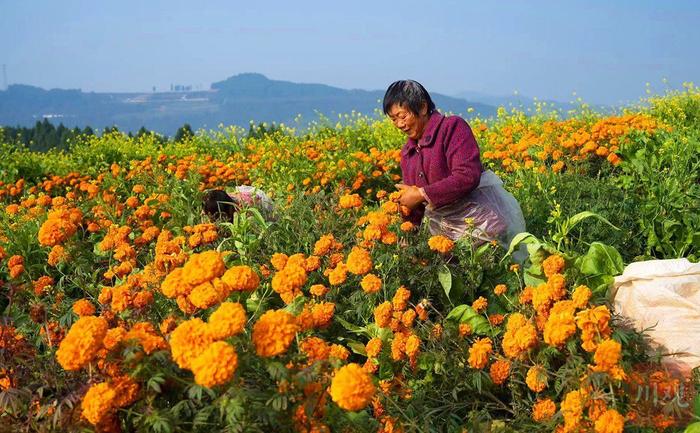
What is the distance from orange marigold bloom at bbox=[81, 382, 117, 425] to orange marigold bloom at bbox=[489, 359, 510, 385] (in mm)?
1171

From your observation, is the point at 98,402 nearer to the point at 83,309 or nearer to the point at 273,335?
the point at 273,335

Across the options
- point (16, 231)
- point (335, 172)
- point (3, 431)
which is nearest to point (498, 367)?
point (3, 431)

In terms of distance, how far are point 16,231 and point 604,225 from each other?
3410 millimetres

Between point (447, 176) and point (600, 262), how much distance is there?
3.42 ft

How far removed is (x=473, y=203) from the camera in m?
3.64

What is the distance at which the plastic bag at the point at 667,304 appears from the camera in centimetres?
261

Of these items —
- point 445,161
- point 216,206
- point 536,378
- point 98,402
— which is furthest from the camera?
point 216,206

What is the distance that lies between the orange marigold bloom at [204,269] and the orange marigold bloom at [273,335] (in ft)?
0.98

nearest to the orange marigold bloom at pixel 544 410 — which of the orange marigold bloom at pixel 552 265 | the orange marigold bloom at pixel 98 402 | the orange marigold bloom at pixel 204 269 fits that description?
the orange marigold bloom at pixel 552 265

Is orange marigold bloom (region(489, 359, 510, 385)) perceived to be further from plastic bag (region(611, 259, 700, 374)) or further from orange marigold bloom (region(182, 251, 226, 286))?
A: orange marigold bloom (region(182, 251, 226, 286))

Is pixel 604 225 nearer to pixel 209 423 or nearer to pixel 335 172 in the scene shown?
pixel 335 172

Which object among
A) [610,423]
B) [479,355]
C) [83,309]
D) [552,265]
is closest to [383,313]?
[479,355]

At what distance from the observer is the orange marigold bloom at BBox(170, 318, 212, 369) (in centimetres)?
150

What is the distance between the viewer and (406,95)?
3570 mm
